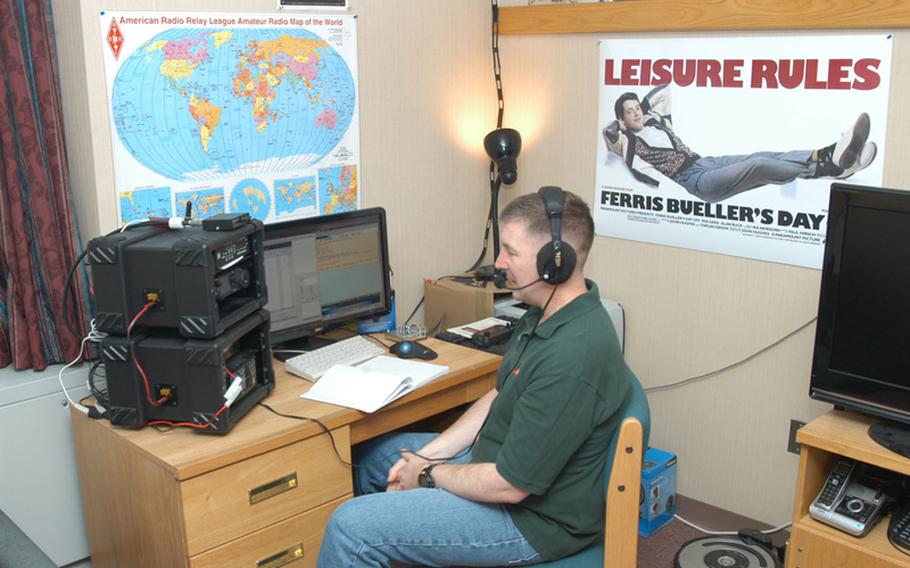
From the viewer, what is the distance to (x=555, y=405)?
6.16ft

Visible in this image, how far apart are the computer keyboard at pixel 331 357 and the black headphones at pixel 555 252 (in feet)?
2.72

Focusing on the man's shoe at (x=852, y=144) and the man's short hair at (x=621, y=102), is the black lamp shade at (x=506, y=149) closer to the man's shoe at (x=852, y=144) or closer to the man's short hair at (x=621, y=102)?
the man's short hair at (x=621, y=102)

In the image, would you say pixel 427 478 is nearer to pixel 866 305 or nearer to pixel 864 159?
pixel 866 305

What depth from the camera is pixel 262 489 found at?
85.4 inches

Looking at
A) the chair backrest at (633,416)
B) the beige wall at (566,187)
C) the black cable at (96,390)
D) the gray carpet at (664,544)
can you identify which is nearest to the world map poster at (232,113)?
the beige wall at (566,187)

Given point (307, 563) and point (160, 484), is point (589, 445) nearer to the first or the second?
point (307, 563)

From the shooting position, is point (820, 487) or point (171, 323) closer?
point (171, 323)

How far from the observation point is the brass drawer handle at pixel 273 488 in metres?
2.15

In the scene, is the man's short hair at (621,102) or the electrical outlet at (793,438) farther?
the man's short hair at (621,102)

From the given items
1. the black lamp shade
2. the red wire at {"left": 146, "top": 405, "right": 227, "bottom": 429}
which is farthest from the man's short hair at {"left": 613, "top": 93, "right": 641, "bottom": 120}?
the red wire at {"left": 146, "top": 405, "right": 227, "bottom": 429}

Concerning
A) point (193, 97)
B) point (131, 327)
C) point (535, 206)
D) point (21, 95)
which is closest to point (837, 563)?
point (535, 206)

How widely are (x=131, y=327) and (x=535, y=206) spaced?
3.23ft

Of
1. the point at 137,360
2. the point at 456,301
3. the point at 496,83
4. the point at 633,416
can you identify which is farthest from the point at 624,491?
the point at 496,83

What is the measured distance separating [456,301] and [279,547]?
1.25 metres
